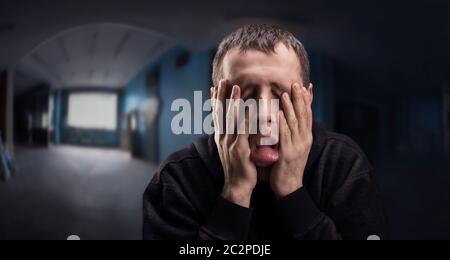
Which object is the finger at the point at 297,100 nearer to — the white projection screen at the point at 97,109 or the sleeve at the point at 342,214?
the sleeve at the point at 342,214

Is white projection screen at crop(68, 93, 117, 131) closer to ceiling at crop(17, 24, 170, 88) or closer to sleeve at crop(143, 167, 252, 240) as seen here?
ceiling at crop(17, 24, 170, 88)

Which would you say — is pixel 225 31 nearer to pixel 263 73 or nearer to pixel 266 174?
pixel 263 73

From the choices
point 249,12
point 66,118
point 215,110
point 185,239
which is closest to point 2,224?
point 66,118

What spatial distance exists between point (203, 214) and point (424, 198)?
15.2 inches

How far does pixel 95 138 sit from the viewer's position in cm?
53

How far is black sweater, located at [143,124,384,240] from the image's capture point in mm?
493

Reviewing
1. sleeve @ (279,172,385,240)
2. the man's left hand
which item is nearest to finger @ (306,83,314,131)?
the man's left hand

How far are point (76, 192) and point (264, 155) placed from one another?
0.33 metres

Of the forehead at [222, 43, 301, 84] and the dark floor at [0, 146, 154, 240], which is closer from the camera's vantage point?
the forehead at [222, 43, 301, 84]

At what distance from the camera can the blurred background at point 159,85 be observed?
512mm

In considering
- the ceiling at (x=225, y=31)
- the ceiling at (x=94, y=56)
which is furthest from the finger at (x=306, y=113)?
the ceiling at (x=94, y=56)

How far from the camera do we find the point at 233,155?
18.3 inches

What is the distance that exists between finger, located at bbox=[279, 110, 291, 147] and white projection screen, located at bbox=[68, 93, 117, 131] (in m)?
0.27

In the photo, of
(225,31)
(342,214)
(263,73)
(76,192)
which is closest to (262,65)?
(263,73)
